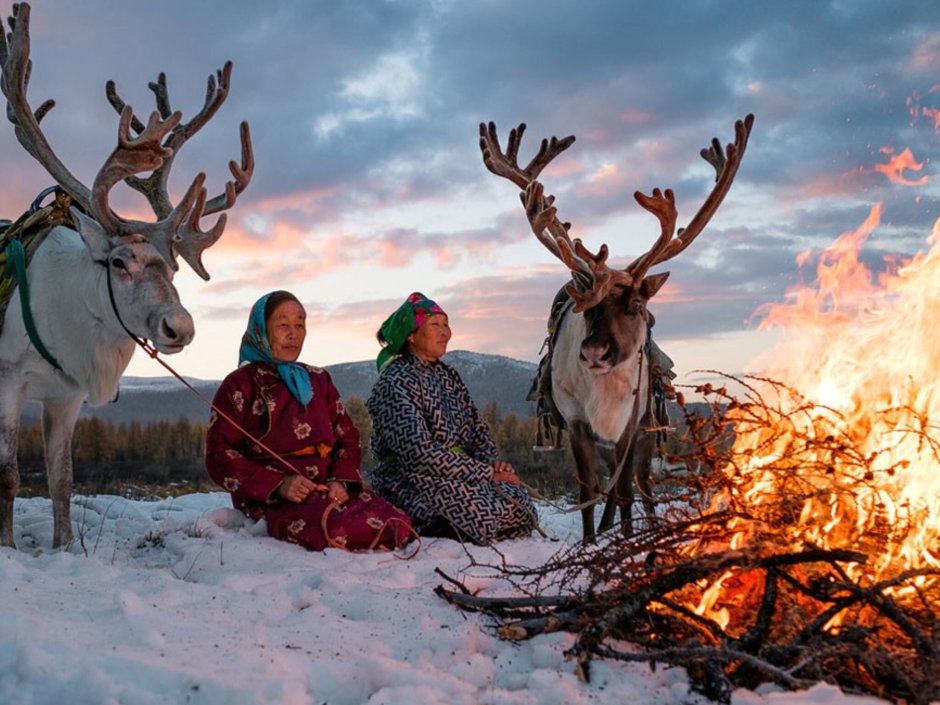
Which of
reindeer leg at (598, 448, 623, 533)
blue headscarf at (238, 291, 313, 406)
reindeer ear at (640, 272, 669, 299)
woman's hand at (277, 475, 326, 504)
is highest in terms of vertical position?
reindeer ear at (640, 272, 669, 299)

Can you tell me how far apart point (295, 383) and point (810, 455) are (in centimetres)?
315

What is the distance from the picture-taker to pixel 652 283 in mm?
5770

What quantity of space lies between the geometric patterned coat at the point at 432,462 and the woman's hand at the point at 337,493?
485 mm

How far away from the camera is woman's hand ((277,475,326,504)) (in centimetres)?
495

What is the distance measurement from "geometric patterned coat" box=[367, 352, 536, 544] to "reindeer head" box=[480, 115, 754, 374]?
1.05m

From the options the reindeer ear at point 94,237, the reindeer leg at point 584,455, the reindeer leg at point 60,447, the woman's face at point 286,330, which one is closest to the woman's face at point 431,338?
the woman's face at point 286,330

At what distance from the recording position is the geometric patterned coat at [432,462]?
5332 mm

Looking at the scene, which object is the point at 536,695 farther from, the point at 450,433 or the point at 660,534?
the point at 450,433

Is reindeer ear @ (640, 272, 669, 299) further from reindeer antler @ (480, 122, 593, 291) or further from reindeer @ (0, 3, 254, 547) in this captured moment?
reindeer @ (0, 3, 254, 547)

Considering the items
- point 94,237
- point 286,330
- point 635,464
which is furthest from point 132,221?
point 635,464

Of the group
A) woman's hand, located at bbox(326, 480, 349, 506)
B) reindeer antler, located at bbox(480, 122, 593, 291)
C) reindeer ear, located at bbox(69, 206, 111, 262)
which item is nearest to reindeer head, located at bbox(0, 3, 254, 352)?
reindeer ear, located at bbox(69, 206, 111, 262)

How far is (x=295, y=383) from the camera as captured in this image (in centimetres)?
519

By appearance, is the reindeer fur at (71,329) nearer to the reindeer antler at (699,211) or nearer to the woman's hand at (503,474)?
the woman's hand at (503,474)

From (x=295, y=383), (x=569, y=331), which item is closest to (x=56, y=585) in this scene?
(x=295, y=383)
